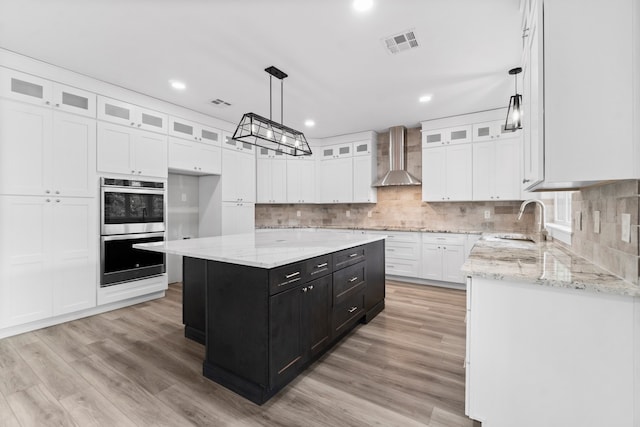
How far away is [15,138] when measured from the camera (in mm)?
2750

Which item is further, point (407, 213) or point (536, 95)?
point (407, 213)

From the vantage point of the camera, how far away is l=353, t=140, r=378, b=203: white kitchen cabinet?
217 inches

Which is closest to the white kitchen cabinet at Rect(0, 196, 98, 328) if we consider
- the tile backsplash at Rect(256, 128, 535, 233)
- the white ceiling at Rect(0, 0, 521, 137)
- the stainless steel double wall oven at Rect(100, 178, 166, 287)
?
the stainless steel double wall oven at Rect(100, 178, 166, 287)

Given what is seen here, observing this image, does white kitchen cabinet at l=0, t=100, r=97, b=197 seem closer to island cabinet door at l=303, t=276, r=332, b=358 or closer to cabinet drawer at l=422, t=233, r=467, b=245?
island cabinet door at l=303, t=276, r=332, b=358

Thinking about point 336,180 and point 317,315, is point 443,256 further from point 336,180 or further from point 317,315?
point 317,315

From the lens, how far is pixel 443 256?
454cm

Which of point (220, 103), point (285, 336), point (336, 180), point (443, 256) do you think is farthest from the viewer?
point (336, 180)

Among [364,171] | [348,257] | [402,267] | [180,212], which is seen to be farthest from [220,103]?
[402,267]

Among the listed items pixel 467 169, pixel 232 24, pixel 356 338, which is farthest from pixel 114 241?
pixel 467 169

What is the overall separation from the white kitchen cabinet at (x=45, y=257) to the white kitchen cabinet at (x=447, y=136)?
16.2ft

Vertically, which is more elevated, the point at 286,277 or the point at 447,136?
the point at 447,136

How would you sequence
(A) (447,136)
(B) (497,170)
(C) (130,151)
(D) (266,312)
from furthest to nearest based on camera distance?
(A) (447,136), (B) (497,170), (C) (130,151), (D) (266,312)

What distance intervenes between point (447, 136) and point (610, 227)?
11.8 feet

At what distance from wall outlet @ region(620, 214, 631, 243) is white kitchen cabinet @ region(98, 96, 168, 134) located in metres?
4.60
